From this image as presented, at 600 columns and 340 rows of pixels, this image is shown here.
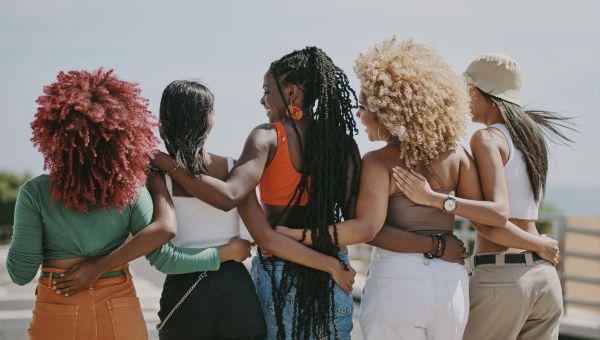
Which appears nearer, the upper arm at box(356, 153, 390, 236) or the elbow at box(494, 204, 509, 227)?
the upper arm at box(356, 153, 390, 236)

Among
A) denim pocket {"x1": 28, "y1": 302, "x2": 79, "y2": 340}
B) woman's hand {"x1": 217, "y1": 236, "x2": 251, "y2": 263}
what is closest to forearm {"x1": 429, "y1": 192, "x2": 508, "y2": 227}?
woman's hand {"x1": 217, "y1": 236, "x2": 251, "y2": 263}

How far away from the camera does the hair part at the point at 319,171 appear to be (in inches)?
130

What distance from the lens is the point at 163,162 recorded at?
3.22 metres

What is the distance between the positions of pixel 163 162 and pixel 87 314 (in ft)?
2.30

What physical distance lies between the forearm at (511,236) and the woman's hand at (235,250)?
3.98 feet

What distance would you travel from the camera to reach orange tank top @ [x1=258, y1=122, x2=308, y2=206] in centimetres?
333

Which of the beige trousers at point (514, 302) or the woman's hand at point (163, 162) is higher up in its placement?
the woman's hand at point (163, 162)

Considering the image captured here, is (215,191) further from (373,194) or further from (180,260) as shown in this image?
(373,194)

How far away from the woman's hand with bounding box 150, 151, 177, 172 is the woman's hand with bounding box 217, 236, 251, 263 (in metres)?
0.41

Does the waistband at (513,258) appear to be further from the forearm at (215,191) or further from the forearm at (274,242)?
the forearm at (215,191)

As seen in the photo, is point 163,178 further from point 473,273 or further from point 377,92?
point 473,273

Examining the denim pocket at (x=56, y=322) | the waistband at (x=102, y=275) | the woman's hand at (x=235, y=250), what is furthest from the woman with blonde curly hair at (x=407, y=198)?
the denim pocket at (x=56, y=322)

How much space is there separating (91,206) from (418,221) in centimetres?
148

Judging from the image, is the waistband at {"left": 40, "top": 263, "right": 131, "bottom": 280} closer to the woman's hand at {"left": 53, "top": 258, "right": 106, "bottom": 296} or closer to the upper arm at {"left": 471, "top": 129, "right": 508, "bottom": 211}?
the woman's hand at {"left": 53, "top": 258, "right": 106, "bottom": 296}
